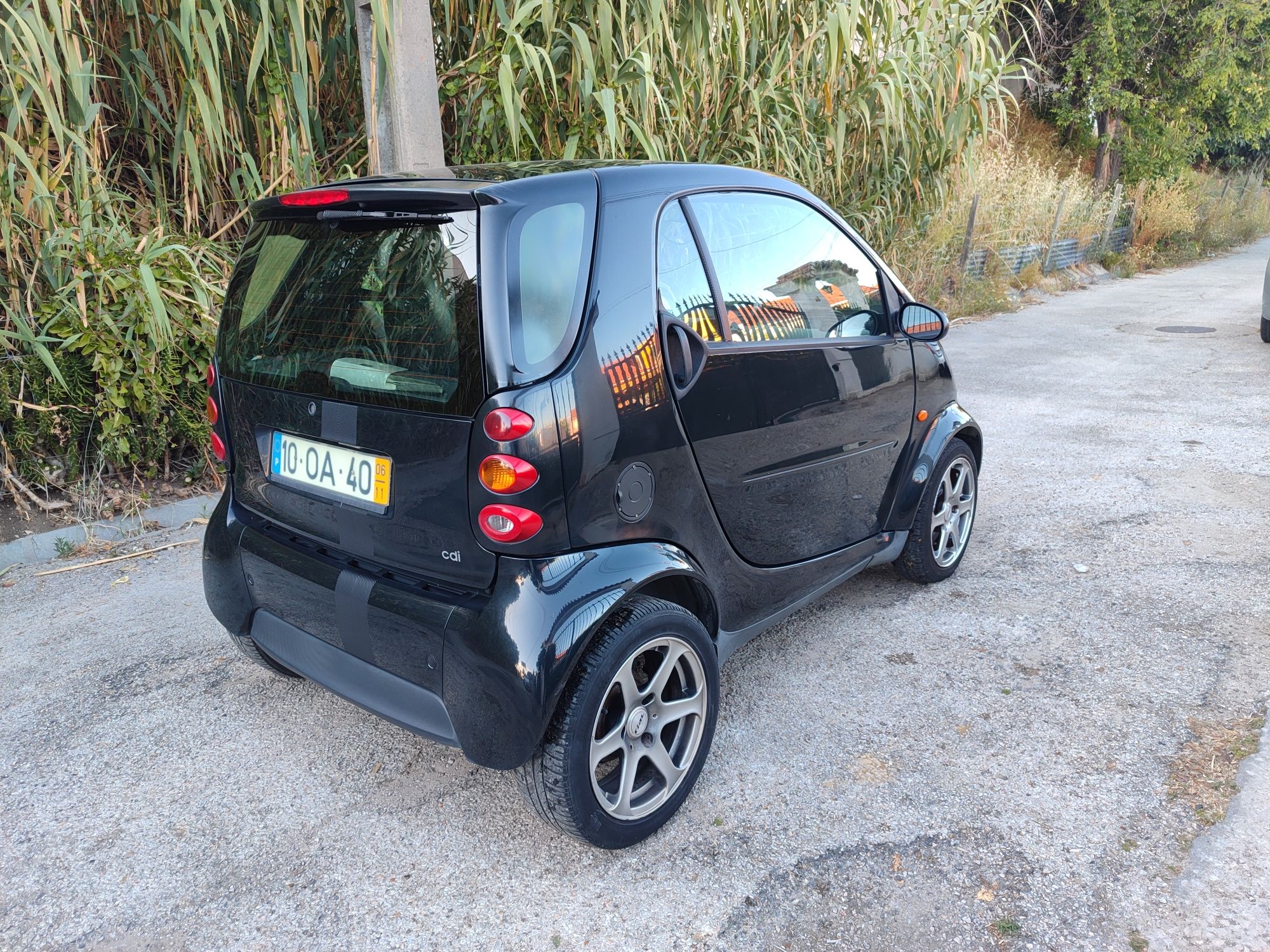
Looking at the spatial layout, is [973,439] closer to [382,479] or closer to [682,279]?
[682,279]

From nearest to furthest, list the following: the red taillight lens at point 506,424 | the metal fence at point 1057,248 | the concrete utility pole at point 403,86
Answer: the red taillight lens at point 506,424 → the concrete utility pole at point 403,86 → the metal fence at point 1057,248

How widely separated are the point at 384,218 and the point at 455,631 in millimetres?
971

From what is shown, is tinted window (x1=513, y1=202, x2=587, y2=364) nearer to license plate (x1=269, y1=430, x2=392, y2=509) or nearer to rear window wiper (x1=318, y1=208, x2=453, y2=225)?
rear window wiper (x1=318, y1=208, x2=453, y2=225)

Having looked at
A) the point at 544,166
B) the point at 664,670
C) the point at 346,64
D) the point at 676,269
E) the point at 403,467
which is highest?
the point at 346,64

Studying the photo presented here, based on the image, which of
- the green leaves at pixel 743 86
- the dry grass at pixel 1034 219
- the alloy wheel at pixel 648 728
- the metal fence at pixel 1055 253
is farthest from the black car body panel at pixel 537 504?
the metal fence at pixel 1055 253

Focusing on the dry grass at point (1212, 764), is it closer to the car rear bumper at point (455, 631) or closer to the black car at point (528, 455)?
the black car at point (528, 455)

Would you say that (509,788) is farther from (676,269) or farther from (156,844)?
(676,269)

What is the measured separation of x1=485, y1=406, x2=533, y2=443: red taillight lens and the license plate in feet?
1.01

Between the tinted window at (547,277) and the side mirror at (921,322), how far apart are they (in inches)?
58.9

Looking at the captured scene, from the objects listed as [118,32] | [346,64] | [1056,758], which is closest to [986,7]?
[346,64]

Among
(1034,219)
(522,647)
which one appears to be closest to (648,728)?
(522,647)

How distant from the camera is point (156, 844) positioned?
2324 mm

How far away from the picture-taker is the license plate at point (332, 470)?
7.12ft

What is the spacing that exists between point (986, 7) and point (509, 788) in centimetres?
722
